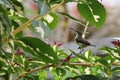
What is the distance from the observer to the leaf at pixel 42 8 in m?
0.87

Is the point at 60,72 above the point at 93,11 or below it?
below

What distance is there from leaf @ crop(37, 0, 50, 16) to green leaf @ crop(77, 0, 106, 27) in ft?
0.52

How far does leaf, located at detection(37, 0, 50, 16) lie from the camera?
0.87 meters

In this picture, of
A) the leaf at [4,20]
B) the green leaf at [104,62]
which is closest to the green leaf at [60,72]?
the green leaf at [104,62]

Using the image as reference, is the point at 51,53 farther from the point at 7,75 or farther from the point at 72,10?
the point at 72,10

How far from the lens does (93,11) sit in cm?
104

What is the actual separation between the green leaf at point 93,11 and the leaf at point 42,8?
158mm

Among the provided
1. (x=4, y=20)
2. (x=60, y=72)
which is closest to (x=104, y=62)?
(x=60, y=72)

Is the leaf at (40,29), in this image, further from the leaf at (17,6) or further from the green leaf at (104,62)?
the green leaf at (104,62)

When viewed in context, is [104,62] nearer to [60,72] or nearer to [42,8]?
[60,72]

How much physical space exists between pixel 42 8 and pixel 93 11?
0.70 ft

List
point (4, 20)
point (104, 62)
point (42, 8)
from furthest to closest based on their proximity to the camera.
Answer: point (104, 62) → point (42, 8) → point (4, 20)

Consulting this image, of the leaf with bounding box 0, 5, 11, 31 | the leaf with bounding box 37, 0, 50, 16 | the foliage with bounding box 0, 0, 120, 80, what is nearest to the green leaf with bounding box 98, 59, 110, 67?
the foliage with bounding box 0, 0, 120, 80

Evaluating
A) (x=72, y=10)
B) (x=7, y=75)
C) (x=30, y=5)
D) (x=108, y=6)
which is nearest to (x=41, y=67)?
(x=7, y=75)
